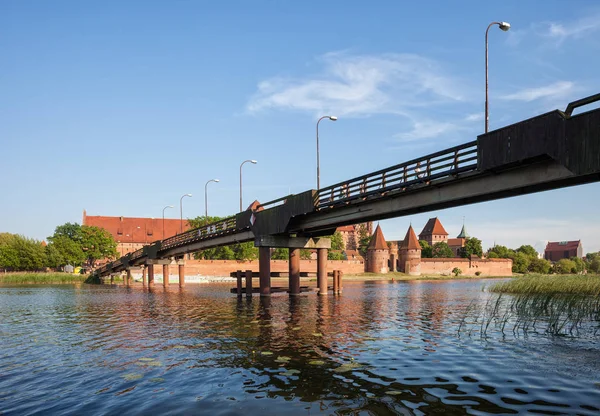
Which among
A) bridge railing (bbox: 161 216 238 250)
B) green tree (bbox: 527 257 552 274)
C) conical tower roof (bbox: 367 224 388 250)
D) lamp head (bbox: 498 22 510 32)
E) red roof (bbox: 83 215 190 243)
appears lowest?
green tree (bbox: 527 257 552 274)

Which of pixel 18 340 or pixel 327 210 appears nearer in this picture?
pixel 18 340

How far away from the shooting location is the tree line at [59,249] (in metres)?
104

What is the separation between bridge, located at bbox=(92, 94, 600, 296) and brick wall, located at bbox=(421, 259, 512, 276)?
113 m

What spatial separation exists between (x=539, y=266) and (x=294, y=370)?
17628cm

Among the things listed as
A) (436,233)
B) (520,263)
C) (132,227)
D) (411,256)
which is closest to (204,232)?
(411,256)

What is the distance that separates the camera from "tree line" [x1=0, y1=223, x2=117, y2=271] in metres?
104

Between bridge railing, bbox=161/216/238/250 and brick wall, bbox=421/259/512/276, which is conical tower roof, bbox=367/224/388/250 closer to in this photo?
brick wall, bbox=421/259/512/276

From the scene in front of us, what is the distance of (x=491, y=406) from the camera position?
9.98m

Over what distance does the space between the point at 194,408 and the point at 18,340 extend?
13047 mm

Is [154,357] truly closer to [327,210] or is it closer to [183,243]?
[327,210]

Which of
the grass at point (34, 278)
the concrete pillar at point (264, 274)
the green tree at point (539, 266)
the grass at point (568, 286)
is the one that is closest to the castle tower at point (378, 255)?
the green tree at point (539, 266)

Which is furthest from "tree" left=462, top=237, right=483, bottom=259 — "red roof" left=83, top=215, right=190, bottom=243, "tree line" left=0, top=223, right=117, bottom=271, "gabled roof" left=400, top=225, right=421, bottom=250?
"tree line" left=0, top=223, right=117, bottom=271

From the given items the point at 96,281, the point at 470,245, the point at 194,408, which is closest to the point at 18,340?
the point at 194,408

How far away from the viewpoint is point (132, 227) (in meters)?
155
